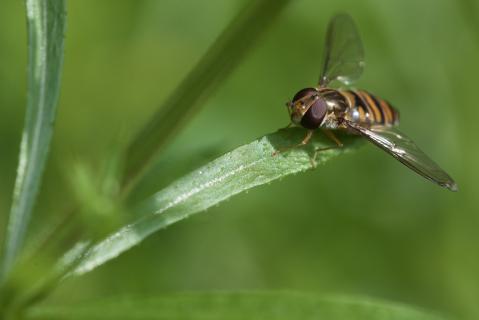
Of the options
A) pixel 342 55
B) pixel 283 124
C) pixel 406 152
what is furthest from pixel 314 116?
pixel 283 124

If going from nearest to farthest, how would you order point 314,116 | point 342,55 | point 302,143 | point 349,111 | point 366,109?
point 302,143
point 314,116
point 349,111
point 366,109
point 342,55

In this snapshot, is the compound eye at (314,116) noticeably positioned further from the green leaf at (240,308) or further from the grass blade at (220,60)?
the green leaf at (240,308)

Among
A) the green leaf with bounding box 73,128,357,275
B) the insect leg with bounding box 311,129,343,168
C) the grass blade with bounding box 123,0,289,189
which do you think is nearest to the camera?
the green leaf with bounding box 73,128,357,275

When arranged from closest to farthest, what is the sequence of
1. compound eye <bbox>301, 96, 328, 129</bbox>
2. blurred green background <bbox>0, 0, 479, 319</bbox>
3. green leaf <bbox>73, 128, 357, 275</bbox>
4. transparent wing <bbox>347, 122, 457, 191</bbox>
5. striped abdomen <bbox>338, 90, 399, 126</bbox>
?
green leaf <bbox>73, 128, 357, 275</bbox>, transparent wing <bbox>347, 122, 457, 191</bbox>, compound eye <bbox>301, 96, 328, 129</bbox>, striped abdomen <bbox>338, 90, 399, 126</bbox>, blurred green background <bbox>0, 0, 479, 319</bbox>

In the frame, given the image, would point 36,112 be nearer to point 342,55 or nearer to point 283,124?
point 342,55

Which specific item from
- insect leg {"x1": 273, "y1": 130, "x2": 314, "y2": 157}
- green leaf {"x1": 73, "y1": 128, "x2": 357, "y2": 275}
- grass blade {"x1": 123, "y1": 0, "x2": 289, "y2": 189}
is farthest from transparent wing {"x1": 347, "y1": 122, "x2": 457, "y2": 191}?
grass blade {"x1": 123, "y1": 0, "x2": 289, "y2": 189}

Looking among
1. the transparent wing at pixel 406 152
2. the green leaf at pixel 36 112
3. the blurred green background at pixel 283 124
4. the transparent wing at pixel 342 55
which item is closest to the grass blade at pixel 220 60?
the green leaf at pixel 36 112

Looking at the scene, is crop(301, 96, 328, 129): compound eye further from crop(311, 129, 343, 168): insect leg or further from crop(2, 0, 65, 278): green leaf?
crop(2, 0, 65, 278): green leaf

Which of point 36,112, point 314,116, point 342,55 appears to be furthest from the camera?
point 342,55
